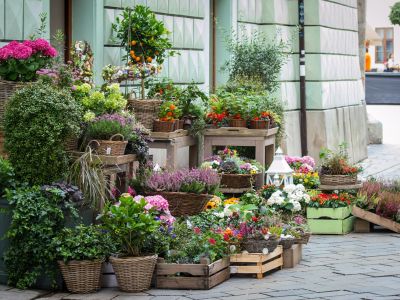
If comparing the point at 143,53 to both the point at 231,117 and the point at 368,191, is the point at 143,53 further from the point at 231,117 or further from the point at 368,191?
the point at 368,191

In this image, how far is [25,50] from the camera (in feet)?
31.9

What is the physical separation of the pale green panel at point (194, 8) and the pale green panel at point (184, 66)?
0.55 meters

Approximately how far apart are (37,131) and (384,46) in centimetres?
6952

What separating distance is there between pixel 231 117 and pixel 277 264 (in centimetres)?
318

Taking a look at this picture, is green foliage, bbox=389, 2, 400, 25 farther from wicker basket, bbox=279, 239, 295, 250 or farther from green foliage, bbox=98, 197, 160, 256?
green foliage, bbox=98, 197, 160, 256

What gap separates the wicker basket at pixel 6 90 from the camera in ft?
31.9

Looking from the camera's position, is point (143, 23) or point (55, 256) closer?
point (55, 256)

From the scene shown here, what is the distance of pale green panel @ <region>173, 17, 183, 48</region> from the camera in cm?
1404

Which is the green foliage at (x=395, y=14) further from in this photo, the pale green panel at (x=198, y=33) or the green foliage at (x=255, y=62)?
the pale green panel at (x=198, y=33)

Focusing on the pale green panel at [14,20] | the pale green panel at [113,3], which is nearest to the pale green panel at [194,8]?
the pale green panel at [113,3]

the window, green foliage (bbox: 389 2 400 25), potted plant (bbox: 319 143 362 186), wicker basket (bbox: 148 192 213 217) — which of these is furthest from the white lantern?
the window

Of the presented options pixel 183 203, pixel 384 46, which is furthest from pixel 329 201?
pixel 384 46

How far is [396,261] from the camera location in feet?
34.3

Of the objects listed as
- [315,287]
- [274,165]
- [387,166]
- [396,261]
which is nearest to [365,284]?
[315,287]
